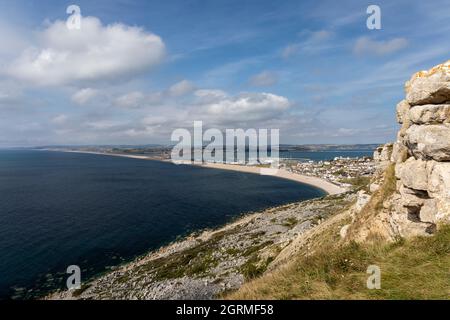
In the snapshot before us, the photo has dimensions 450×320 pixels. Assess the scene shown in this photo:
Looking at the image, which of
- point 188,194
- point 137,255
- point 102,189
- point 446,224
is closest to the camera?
point 446,224

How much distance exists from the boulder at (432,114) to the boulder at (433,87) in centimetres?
41

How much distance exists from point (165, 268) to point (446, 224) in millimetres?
35111

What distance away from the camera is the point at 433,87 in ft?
42.5

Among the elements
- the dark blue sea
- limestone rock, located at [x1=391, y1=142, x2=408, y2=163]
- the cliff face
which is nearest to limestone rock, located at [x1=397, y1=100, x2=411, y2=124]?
limestone rock, located at [x1=391, y1=142, x2=408, y2=163]

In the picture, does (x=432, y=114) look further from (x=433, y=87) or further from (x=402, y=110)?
(x=402, y=110)

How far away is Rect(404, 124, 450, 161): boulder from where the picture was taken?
12.0 m

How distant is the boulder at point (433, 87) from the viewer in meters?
12.7

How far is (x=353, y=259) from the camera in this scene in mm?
11305

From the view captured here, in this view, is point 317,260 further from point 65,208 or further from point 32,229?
point 65,208

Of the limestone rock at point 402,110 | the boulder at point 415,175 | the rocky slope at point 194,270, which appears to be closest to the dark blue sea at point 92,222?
the rocky slope at point 194,270

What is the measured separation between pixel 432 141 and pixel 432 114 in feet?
4.97

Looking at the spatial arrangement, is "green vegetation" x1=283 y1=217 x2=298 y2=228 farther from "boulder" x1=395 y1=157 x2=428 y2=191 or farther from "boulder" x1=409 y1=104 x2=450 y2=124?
"boulder" x1=409 y1=104 x2=450 y2=124
